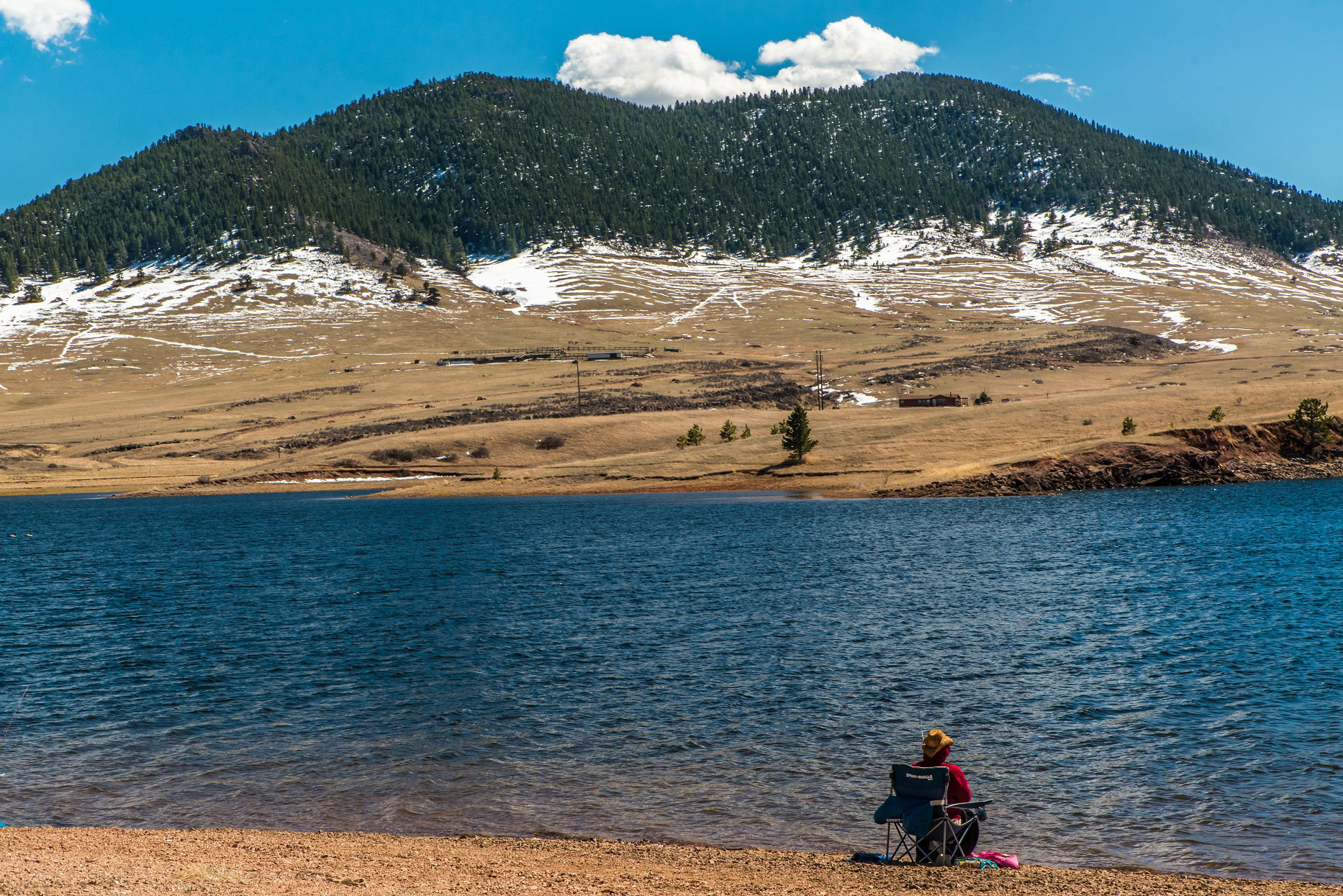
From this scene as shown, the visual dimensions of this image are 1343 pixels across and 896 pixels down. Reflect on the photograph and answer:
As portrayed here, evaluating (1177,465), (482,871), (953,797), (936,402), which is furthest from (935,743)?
(936,402)

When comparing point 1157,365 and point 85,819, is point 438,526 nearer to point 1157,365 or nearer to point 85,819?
point 85,819

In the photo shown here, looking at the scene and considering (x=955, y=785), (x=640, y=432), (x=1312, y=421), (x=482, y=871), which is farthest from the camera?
(x=640, y=432)

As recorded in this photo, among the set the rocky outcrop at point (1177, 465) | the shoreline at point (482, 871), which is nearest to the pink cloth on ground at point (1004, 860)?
the shoreline at point (482, 871)

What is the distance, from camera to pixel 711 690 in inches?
1309

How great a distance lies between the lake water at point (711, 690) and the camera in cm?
2250

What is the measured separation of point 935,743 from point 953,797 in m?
1.07

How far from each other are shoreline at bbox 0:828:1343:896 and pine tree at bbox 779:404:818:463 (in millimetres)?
101566

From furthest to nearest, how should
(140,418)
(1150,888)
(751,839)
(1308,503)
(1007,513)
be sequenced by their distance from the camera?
(140,418) → (1007,513) → (1308,503) → (751,839) → (1150,888)

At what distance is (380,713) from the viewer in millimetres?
31359

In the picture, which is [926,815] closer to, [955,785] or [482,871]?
[955,785]

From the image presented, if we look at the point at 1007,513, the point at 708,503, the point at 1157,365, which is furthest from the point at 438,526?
the point at 1157,365

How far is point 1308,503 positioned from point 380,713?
77560 millimetres

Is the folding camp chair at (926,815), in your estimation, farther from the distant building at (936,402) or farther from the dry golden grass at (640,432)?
the distant building at (936,402)

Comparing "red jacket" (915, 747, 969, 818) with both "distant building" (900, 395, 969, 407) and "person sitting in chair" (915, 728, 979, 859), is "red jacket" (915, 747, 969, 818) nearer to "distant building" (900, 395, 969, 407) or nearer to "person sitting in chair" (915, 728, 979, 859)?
"person sitting in chair" (915, 728, 979, 859)
